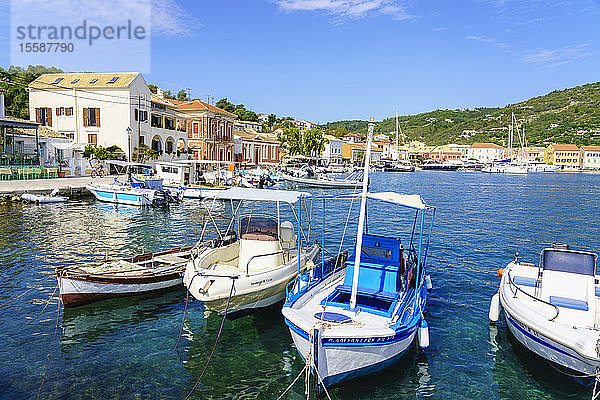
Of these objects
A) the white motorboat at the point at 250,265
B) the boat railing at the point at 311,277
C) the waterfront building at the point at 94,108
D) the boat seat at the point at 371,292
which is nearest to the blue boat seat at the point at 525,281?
the boat seat at the point at 371,292

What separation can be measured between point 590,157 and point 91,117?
15508 centimetres

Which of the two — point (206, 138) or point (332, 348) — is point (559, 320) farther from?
point (206, 138)

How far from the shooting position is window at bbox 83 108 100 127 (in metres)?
50.8

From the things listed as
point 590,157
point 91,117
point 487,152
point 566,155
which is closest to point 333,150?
point 487,152

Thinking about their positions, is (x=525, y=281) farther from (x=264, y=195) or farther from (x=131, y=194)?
(x=131, y=194)

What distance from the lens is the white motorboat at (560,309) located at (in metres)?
8.41

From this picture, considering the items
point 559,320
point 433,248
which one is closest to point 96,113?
point 433,248

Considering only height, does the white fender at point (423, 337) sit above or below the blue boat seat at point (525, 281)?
below

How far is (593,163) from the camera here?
14662cm

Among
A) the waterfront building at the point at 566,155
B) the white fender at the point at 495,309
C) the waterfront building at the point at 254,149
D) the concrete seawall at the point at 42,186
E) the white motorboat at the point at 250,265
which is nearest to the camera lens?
the white motorboat at the point at 250,265

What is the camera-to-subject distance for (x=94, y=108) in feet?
167

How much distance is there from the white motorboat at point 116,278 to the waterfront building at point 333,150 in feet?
363

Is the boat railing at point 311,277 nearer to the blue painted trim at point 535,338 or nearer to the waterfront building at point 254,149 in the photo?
the blue painted trim at point 535,338

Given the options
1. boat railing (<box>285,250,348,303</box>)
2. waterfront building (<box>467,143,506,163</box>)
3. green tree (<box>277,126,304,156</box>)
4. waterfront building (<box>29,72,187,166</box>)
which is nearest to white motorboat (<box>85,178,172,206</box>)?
waterfront building (<box>29,72,187,166</box>)
